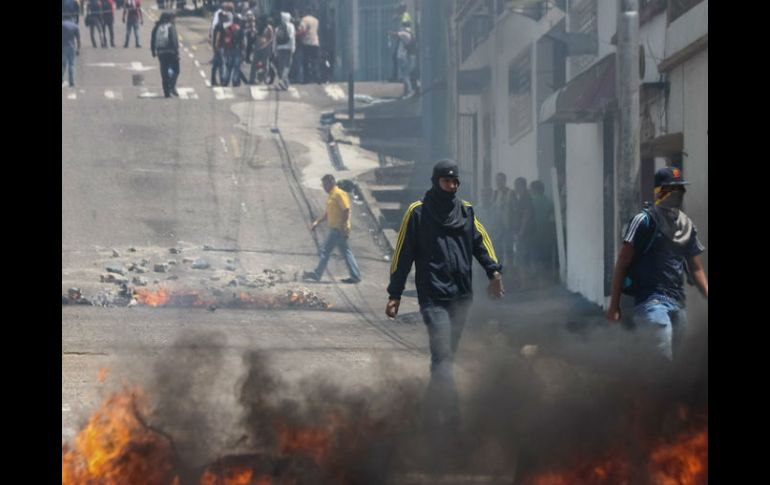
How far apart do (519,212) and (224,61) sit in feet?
37.9

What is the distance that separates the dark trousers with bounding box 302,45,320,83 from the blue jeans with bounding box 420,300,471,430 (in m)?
17.8

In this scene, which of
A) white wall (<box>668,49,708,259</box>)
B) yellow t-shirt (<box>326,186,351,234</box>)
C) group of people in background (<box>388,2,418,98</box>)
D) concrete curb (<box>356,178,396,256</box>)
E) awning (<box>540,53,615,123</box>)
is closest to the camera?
white wall (<box>668,49,708,259</box>)

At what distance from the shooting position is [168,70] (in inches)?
1032

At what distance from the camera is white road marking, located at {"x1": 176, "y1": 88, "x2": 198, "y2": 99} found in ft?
86.9

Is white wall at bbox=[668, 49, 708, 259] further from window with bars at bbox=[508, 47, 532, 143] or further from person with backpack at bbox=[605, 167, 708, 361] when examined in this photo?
window with bars at bbox=[508, 47, 532, 143]

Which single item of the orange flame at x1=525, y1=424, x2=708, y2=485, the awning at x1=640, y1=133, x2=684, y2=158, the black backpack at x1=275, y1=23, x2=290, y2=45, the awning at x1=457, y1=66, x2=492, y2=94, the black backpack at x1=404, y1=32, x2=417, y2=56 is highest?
the black backpack at x1=275, y1=23, x2=290, y2=45

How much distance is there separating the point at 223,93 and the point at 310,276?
376 inches

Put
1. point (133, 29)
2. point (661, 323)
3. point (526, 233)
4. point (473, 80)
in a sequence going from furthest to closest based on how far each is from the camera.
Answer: point (133, 29)
point (473, 80)
point (526, 233)
point (661, 323)

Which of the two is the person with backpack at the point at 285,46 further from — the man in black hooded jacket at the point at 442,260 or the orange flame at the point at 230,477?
the orange flame at the point at 230,477

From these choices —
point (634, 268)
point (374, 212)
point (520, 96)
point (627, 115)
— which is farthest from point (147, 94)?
point (634, 268)

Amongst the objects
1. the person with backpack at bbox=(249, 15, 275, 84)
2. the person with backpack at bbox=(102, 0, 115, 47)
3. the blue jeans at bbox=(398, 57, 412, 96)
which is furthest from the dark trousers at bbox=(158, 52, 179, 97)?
the blue jeans at bbox=(398, 57, 412, 96)

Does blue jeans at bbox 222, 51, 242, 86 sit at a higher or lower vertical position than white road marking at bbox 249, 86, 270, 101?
higher

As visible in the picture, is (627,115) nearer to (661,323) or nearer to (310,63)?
(661,323)
